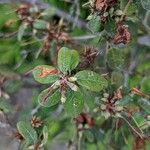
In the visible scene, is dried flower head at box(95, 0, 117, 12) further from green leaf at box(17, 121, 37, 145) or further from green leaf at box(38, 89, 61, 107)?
green leaf at box(17, 121, 37, 145)

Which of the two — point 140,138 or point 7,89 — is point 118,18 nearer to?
point 140,138

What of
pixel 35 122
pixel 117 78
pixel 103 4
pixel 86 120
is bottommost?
pixel 86 120

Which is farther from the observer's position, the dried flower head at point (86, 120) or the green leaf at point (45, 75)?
the dried flower head at point (86, 120)

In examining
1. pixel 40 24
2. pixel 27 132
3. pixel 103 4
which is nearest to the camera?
pixel 103 4

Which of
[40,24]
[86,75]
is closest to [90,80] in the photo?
[86,75]

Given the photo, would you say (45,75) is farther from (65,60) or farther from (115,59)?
(115,59)

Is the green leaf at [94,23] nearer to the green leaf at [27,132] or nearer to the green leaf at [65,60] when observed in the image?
the green leaf at [65,60]

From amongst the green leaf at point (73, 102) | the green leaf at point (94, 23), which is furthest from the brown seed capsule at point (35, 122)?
the green leaf at point (94, 23)
